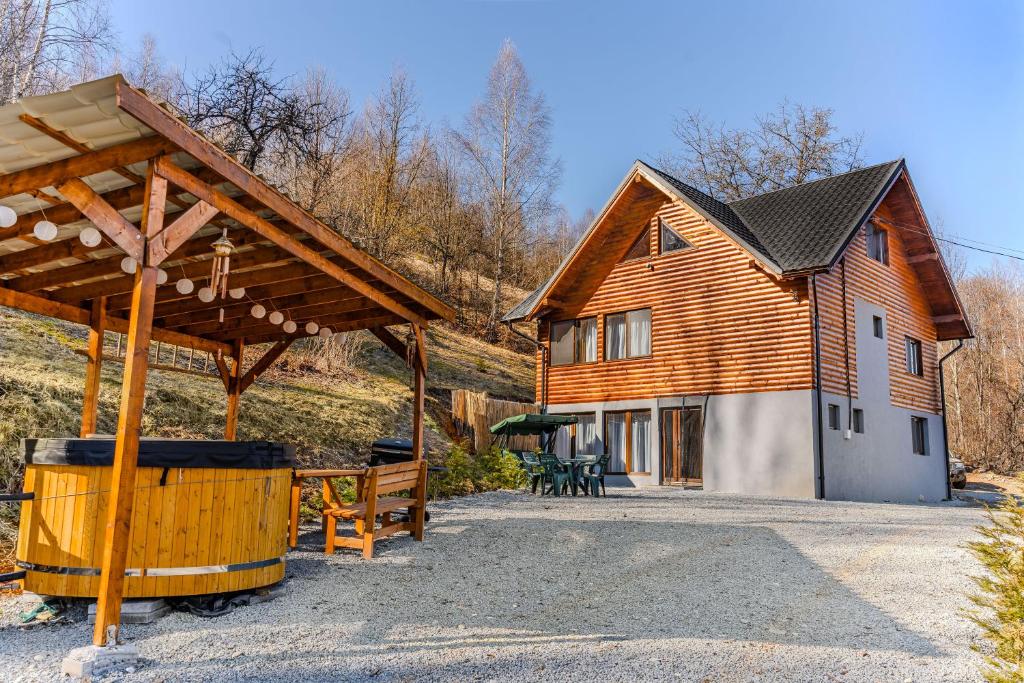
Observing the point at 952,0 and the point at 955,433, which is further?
the point at 955,433

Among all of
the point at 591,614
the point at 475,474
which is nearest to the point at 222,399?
the point at 475,474

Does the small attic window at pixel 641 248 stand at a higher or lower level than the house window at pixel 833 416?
higher

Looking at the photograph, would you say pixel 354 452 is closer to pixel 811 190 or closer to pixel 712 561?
pixel 712 561

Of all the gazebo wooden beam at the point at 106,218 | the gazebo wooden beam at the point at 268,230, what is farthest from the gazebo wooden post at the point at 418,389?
the gazebo wooden beam at the point at 106,218

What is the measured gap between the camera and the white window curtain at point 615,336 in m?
18.2

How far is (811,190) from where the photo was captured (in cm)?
1859

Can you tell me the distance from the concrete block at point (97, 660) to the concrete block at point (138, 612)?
2.43ft

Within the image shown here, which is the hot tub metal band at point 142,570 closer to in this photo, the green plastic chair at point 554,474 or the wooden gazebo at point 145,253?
the wooden gazebo at point 145,253

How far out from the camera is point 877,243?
59.4ft

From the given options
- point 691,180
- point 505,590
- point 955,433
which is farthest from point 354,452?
point 955,433

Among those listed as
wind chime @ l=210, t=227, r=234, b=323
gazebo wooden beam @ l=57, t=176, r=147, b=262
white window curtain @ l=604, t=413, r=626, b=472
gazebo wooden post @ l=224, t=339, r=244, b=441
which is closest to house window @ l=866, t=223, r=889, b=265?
white window curtain @ l=604, t=413, r=626, b=472

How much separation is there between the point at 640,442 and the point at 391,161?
19.4 metres

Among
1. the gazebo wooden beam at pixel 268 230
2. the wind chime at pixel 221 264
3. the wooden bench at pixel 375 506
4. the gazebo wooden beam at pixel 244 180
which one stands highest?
the gazebo wooden beam at pixel 244 180

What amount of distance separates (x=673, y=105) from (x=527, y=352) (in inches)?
496
